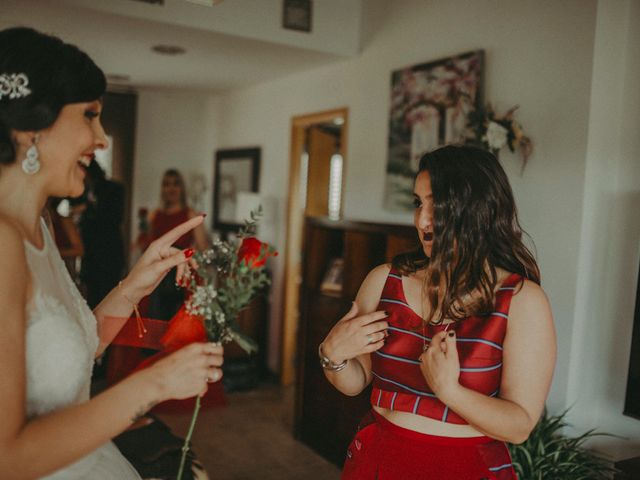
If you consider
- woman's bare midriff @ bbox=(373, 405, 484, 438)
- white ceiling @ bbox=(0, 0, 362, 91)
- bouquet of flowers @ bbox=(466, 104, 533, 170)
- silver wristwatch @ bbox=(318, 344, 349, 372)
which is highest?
white ceiling @ bbox=(0, 0, 362, 91)

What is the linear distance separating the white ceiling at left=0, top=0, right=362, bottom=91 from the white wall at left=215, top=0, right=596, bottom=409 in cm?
34

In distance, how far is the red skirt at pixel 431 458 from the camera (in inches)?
58.6

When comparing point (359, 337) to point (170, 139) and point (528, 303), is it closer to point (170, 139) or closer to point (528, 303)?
point (528, 303)

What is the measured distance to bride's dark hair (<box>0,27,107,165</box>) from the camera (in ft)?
3.47

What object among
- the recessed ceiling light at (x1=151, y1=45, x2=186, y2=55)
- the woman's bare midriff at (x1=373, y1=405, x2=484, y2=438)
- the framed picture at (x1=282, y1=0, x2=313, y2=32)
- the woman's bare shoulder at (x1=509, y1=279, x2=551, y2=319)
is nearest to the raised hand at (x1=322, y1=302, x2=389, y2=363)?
the woman's bare midriff at (x1=373, y1=405, x2=484, y2=438)

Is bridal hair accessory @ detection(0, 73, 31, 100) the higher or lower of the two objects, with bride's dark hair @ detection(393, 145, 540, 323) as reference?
higher

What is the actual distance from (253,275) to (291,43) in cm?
348

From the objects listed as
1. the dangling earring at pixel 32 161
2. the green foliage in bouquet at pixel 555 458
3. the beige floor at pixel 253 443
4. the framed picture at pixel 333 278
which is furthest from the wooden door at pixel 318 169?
the dangling earring at pixel 32 161

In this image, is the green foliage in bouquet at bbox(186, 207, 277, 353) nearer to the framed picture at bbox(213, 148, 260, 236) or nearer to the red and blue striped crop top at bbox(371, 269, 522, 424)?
the red and blue striped crop top at bbox(371, 269, 522, 424)

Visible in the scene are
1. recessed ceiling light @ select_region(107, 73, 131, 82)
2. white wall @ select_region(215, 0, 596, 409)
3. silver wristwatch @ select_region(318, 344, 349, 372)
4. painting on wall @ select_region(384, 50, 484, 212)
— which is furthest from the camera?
recessed ceiling light @ select_region(107, 73, 131, 82)

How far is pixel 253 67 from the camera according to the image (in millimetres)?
5184

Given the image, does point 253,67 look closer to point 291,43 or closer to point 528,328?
point 291,43

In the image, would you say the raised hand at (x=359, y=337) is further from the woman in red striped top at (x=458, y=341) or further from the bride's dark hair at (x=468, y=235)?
the bride's dark hair at (x=468, y=235)

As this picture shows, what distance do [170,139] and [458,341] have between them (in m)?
6.22
